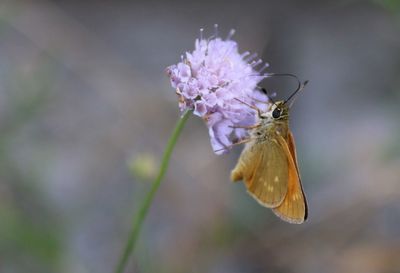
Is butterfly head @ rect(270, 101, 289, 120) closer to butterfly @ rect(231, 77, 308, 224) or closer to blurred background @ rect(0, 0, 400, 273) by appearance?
butterfly @ rect(231, 77, 308, 224)

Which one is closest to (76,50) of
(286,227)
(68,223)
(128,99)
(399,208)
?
(128,99)

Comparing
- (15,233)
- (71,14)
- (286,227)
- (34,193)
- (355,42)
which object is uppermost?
(355,42)

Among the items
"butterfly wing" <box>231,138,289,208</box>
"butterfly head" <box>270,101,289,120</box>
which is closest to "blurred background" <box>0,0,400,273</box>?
"butterfly wing" <box>231,138,289,208</box>

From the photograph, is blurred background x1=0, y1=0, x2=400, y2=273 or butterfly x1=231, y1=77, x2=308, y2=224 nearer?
butterfly x1=231, y1=77, x2=308, y2=224

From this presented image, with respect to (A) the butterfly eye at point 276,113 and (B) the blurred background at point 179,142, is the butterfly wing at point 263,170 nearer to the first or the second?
(A) the butterfly eye at point 276,113

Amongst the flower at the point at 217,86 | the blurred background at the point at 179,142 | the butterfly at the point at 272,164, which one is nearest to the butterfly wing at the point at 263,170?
the butterfly at the point at 272,164

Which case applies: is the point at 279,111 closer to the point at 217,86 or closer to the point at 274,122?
the point at 274,122

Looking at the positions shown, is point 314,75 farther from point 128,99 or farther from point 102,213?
point 102,213
